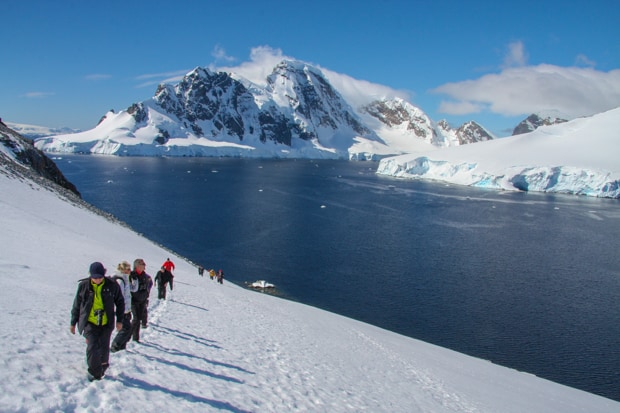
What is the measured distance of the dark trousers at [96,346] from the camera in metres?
8.27

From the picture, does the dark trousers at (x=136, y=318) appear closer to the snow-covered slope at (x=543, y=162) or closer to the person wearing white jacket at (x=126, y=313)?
the person wearing white jacket at (x=126, y=313)

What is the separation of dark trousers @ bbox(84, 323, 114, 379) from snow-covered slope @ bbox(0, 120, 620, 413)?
28 cm

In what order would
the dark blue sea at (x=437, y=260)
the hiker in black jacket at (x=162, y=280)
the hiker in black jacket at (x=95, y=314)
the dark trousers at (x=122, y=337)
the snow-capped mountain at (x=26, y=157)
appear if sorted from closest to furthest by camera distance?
1. the hiker in black jacket at (x=95, y=314)
2. the dark trousers at (x=122, y=337)
3. the hiker in black jacket at (x=162, y=280)
4. the dark blue sea at (x=437, y=260)
5. the snow-capped mountain at (x=26, y=157)

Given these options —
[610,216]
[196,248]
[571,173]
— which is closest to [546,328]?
[196,248]

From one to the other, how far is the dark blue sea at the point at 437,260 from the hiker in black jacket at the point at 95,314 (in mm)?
27052

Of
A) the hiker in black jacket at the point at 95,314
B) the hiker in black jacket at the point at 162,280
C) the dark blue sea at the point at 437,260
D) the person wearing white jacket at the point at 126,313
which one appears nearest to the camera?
the hiker in black jacket at the point at 95,314

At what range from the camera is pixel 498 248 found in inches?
2216

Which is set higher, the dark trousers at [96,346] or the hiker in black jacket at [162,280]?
the dark trousers at [96,346]

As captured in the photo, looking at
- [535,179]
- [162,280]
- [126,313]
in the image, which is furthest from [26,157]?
[535,179]

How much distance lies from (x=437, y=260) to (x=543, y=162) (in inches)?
3539

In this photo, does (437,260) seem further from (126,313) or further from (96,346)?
(96,346)

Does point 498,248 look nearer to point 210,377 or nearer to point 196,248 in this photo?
point 196,248

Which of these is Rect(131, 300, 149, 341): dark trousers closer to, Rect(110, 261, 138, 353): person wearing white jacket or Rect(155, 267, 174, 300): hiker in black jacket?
Rect(110, 261, 138, 353): person wearing white jacket

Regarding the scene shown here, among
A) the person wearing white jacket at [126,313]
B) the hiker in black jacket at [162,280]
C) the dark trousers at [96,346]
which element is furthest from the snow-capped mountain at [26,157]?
the dark trousers at [96,346]
